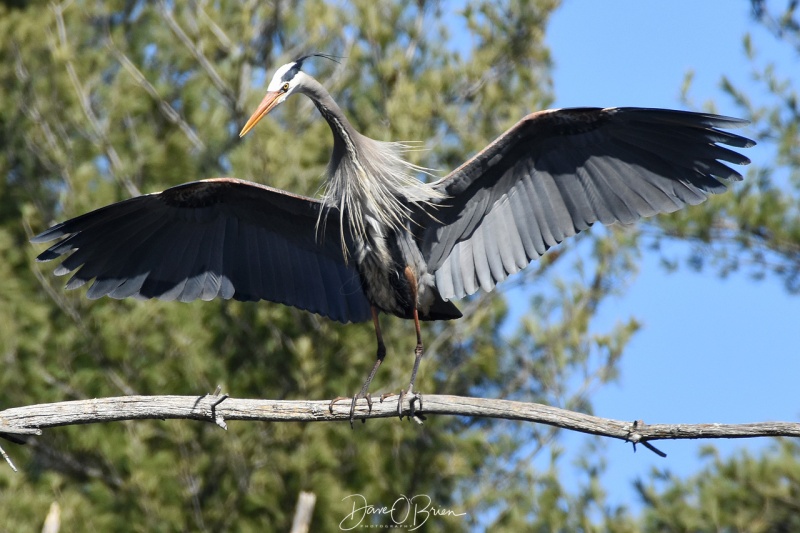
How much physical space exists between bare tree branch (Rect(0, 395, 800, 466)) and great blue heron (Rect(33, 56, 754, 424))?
1211 mm

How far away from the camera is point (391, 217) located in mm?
6645

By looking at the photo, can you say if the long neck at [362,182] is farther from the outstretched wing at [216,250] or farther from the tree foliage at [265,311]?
the tree foliage at [265,311]

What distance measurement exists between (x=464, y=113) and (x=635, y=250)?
2.14m

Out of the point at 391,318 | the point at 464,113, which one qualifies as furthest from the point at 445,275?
the point at 464,113

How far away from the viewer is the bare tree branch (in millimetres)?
4820

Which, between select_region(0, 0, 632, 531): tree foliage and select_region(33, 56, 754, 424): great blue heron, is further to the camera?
select_region(0, 0, 632, 531): tree foliage

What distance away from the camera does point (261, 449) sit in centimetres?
983

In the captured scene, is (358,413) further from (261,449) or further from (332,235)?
(261,449)

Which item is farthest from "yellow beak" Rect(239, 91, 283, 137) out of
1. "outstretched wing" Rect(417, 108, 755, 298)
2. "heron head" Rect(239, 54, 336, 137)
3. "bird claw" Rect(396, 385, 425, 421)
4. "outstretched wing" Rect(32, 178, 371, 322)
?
"bird claw" Rect(396, 385, 425, 421)

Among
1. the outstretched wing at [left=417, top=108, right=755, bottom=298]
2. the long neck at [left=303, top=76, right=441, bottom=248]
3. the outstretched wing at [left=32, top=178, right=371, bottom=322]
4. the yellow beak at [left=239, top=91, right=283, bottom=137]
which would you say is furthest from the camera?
the outstretched wing at [left=32, top=178, right=371, bottom=322]

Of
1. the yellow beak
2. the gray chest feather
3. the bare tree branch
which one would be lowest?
the bare tree branch

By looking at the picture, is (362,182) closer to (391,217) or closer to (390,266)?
Result: (391,217)

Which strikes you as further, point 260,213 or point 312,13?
point 312,13

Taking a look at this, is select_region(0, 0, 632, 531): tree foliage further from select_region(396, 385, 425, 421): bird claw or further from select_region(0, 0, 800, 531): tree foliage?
select_region(396, 385, 425, 421): bird claw
